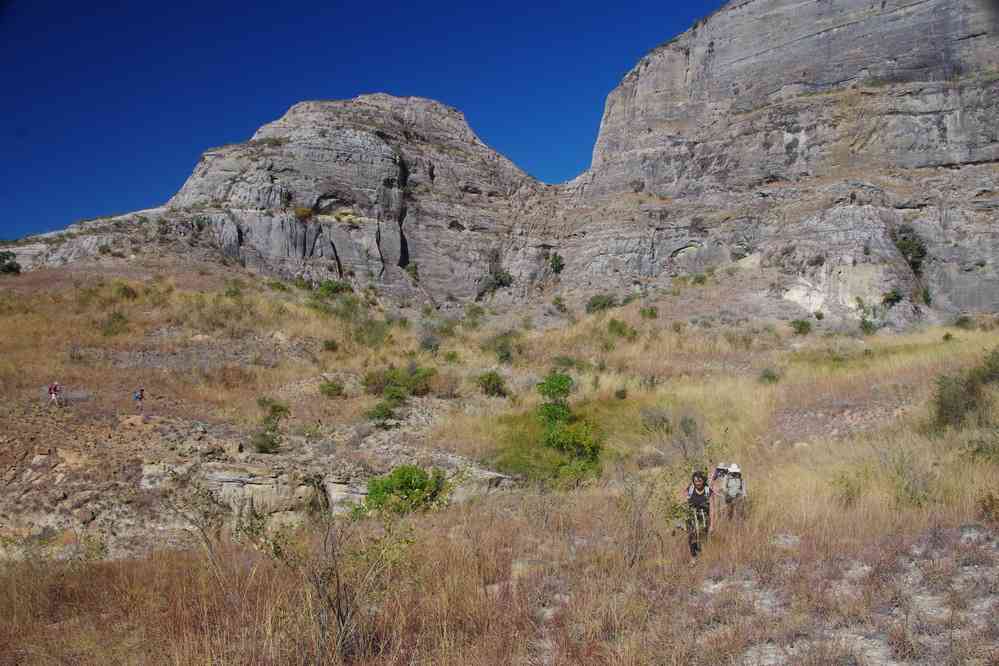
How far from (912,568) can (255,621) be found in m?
4.40

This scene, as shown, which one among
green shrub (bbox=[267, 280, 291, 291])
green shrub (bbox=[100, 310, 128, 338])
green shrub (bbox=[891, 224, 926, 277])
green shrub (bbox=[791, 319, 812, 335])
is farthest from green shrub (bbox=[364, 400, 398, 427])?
green shrub (bbox=[891, 224, 926, 277])

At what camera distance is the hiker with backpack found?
495 centimetres

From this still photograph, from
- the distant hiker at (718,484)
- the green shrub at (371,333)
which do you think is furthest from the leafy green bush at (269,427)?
the green shrub at (371,333)

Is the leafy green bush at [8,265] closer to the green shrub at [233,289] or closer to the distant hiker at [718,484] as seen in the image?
the green shrub at [233,289]

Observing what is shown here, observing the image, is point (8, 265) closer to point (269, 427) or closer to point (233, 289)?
point (233, 289)

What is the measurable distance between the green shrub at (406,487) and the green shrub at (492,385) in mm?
6446

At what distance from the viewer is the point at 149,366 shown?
14320 mm

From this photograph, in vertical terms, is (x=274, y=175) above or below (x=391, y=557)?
above

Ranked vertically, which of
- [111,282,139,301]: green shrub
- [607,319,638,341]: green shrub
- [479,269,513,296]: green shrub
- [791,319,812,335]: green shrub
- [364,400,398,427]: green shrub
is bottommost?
[364,400,398,427]: green shrub

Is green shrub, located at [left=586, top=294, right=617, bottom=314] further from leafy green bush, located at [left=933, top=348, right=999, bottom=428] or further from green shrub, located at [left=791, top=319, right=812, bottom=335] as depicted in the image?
leafy green bush, located at [left=933, top=348, right=999, bottom=428]

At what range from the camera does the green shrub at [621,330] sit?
2388 cm

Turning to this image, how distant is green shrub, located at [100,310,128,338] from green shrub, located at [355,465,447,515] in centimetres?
1196

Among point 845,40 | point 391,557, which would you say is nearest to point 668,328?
point 391,557

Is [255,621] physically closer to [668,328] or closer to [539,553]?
[539,553]
